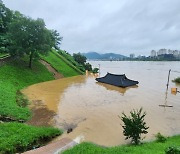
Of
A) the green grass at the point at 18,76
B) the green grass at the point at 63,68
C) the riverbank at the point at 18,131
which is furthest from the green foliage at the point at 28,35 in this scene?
the green grass at the point at 63,68

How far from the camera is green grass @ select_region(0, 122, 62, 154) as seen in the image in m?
10.1

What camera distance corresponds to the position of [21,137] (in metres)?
11.0

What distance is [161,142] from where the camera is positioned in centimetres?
1164

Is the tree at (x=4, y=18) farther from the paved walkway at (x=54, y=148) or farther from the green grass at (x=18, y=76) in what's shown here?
the paved walkway at (x=54, y=148)

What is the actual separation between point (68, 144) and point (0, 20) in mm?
37943

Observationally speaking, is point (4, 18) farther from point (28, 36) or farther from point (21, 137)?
point (21, 137)

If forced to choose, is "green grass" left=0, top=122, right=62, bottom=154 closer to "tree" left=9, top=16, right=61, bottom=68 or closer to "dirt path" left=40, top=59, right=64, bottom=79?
"tree" left=9, top=16, right=61, bottom=68

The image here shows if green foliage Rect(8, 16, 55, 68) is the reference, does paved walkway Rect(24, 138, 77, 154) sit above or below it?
below

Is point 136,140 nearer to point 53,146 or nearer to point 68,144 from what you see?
point 68,144

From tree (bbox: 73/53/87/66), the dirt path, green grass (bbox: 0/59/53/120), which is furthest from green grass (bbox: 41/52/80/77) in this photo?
tree (bbox: 73/53/87/66)

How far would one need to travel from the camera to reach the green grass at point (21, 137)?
33.2 ft

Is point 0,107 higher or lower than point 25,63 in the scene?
lower

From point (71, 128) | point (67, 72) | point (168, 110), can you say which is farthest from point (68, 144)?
point (67, 72)

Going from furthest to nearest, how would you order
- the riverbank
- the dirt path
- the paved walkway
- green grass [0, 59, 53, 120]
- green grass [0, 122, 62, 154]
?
the dirt path < green grass [0, 59, 53, 120] < the riverbank < green grass [0, 122, 62, 154] < the paved walkway
